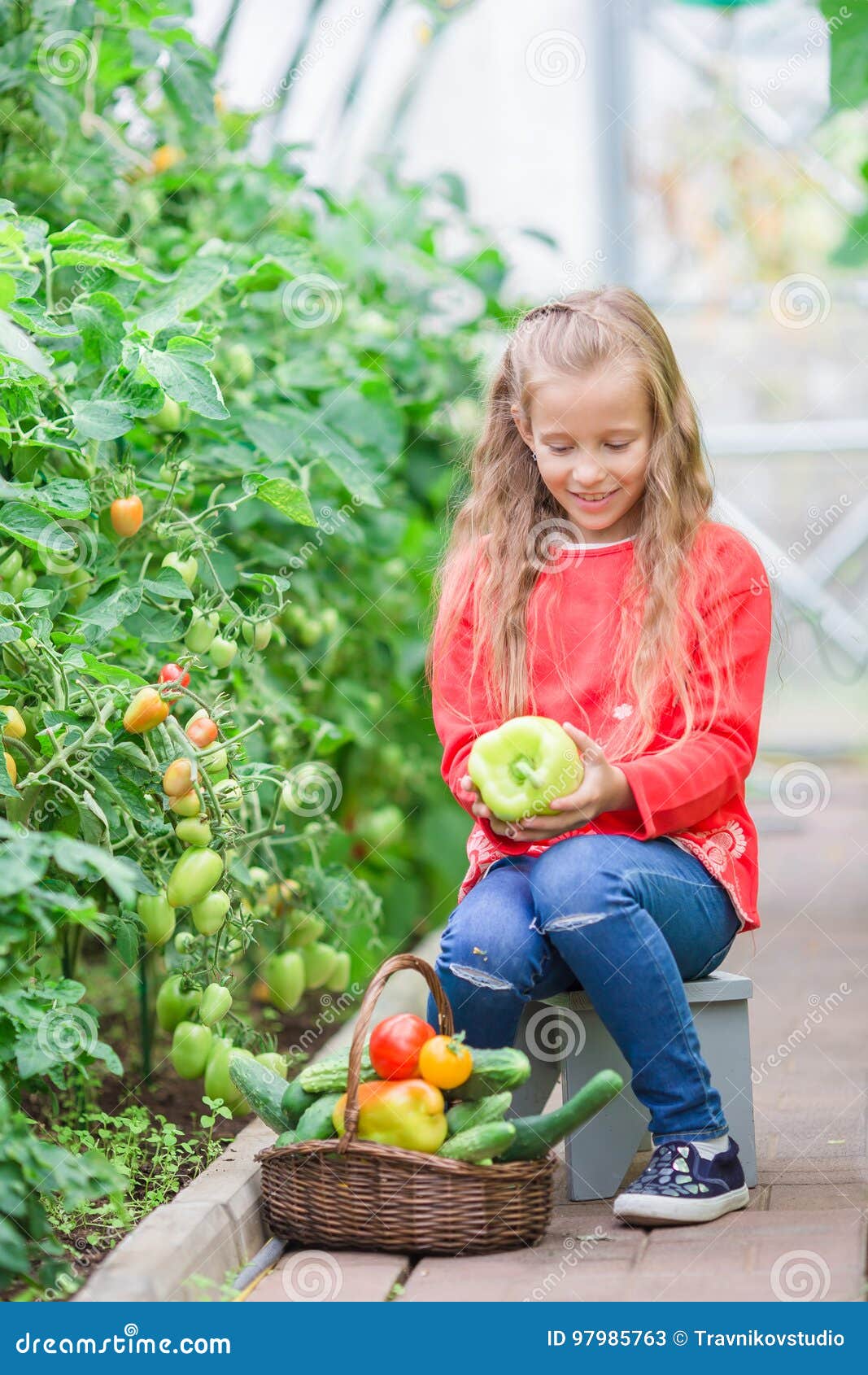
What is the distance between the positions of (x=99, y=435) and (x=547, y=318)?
685 mm

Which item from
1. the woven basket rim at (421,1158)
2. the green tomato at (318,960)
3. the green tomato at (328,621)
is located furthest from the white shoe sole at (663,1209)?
the green tomato at (328,621)

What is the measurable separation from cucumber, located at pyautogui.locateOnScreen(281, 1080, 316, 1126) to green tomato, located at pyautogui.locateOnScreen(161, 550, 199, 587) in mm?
746

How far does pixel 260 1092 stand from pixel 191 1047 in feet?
0.70

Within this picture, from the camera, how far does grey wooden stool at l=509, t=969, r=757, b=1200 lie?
2.12m

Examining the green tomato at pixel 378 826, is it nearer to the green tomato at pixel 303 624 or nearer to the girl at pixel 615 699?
the green tomato at pixel 303 624

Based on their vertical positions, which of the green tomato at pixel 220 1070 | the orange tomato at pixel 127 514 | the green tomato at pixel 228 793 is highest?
the orange tomato at pixel 127 514

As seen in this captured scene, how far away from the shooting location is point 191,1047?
2230mm

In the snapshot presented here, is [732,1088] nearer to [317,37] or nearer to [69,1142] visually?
[69,1142]

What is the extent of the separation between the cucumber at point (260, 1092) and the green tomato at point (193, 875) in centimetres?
23

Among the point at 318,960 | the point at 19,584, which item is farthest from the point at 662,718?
the point at 19,584

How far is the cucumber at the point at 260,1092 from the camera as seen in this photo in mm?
2051

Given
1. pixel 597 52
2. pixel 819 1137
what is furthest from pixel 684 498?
pixel 597 52

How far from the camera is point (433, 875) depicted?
375cm

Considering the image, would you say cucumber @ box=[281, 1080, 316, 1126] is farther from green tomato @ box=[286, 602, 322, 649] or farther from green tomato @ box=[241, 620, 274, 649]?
green tomato @ box=[286, 602, 322, 649]
